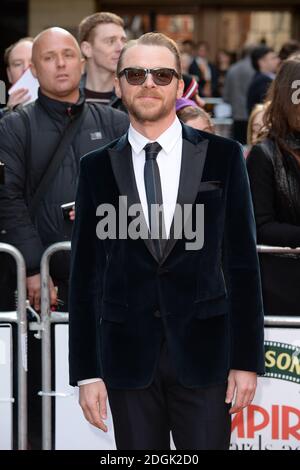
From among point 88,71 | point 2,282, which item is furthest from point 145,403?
point 88,71

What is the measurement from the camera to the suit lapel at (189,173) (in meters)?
3.54

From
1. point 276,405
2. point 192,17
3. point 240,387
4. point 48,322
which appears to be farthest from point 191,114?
point 192,17

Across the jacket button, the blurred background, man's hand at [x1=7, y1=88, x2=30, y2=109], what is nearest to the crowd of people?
man's hand at [x1=7, y1=88, x2=30, y2=109]

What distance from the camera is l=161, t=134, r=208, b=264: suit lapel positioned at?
3.54 meters

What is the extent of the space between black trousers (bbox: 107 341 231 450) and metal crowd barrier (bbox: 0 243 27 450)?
1.25m

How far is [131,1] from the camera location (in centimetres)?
2462

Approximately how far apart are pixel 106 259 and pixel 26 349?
4.63 feet

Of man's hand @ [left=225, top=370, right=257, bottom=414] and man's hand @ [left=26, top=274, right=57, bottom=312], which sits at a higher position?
man's hand @ [left=26, top=274, right=57, bottom=312]

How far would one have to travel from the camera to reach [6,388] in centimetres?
486

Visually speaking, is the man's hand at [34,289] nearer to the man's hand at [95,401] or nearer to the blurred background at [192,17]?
the man's hand at [95,401]

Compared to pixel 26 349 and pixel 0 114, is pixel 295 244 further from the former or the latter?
pixel 0 114

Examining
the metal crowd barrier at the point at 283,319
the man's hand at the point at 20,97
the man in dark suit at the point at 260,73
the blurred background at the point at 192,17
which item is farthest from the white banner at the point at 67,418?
the blurred background at the point at 192,17

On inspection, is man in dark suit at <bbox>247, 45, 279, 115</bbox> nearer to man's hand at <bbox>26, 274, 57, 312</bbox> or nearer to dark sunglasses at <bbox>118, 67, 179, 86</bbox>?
man's hand at <bbox>26, 274, 57, 312</bbox>

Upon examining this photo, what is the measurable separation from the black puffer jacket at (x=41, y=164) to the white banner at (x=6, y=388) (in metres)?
0.52
